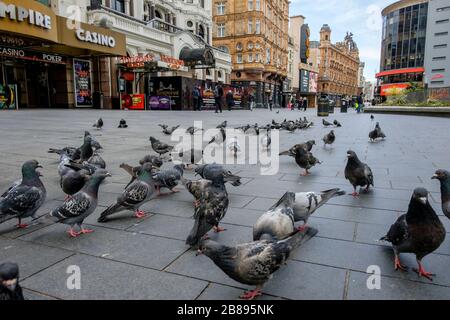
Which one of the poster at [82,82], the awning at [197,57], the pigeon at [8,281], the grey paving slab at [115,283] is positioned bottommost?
the grey paving slab at [115,283]

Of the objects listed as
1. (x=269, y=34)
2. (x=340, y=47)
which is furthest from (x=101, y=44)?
(x=340, y=47)

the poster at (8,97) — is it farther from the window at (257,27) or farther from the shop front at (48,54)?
the window at (257,27)

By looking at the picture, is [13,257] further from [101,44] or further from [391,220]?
[101,44]

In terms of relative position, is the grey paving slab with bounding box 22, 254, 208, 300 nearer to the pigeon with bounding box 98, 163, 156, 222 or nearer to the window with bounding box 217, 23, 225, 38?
the pigeon with bounding box 98, 163, 156, 222

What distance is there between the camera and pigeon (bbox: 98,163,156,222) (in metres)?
3.52

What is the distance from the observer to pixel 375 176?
5.62 metres

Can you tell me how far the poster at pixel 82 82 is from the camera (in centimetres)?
2564

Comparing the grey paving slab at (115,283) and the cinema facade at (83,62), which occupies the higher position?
the cinema facade at (83,62)

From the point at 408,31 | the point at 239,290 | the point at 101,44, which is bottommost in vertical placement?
the point at 239,290

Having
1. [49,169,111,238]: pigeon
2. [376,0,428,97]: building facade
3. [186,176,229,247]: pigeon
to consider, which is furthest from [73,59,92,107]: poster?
[376,0,428,97]: building facade

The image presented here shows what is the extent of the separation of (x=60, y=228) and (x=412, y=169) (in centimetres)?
597

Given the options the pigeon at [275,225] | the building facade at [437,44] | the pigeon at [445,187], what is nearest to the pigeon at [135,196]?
the pigeon at [275,225]

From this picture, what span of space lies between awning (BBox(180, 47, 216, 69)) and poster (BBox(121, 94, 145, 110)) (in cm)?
960

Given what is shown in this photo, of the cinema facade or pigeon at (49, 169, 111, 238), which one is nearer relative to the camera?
pigeon at (49, 169, 111, 238)
